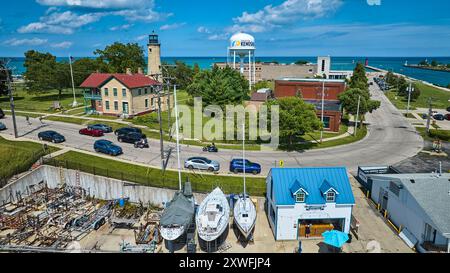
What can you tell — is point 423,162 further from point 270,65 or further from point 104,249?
point 270,65

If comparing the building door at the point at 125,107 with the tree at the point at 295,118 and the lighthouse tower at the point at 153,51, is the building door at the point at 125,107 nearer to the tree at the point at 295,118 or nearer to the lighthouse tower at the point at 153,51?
the lighthouse tower at the point at 153,51

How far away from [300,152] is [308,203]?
67.0 feet

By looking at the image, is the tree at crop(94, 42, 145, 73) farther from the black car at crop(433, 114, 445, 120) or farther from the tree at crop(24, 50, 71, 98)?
the black car at crop(433, 114, 445, 120)

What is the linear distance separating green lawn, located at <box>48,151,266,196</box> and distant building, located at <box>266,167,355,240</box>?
19.0 ft

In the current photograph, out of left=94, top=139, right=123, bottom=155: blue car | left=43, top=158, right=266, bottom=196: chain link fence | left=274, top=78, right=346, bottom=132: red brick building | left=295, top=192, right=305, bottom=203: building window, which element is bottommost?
left=43, top=158, right=266, bottom=196: chain link fence

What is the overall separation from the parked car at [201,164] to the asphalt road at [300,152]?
52.9 inches

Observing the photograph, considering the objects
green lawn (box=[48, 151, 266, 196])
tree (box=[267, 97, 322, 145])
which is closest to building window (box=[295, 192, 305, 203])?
green lawn (box=[48, 151, 266, 196])

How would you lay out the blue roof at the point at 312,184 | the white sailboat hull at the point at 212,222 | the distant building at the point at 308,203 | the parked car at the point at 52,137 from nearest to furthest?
the white sailboat hull at the point at 212,222
the distant building at the point at 308,203
the blue roof at the point at 312,184
the parked car at the point at 52,137

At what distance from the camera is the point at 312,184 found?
28656 millimetres

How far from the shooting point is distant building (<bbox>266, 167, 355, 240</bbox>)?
2766 cm

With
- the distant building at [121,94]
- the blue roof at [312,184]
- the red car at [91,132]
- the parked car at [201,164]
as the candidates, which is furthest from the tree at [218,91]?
the blue roof at [312,184]

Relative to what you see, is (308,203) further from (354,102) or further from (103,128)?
(354,102)

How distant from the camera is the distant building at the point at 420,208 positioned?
24797 millimetres
